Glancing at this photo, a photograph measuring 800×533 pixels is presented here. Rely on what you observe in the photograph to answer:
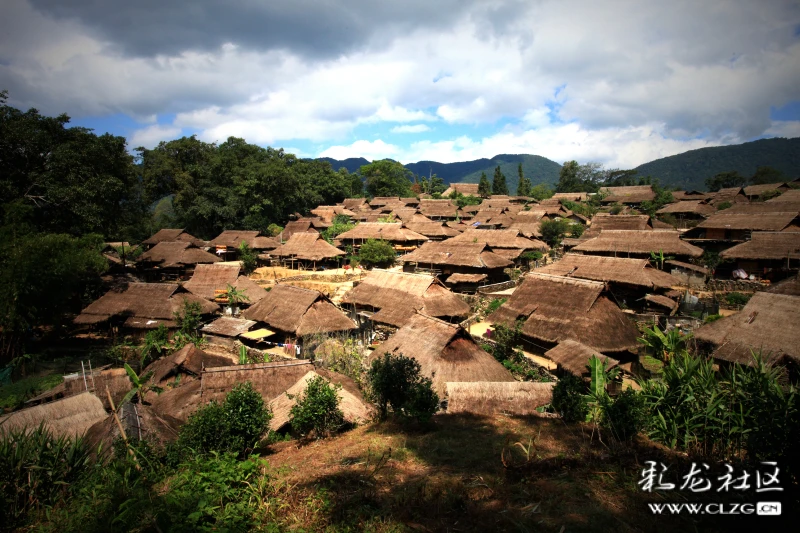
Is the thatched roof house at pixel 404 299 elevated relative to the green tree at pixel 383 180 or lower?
lower

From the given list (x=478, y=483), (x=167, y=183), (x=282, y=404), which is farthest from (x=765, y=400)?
(x=167, y=183)

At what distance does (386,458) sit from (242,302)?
20.0 m

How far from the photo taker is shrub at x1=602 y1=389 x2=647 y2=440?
23.3ft

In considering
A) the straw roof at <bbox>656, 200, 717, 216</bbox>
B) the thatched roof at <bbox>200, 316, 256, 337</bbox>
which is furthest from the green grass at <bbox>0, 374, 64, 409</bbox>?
the straw roof at <bbox>656, 200, 717, 216</bbox>

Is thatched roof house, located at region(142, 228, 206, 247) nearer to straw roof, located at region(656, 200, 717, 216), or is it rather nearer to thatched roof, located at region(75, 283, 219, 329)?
thatched roof, located at region(75, 283, 219, 329)

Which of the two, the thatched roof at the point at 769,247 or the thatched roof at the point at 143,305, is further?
the thatched roof at the point at 769,247

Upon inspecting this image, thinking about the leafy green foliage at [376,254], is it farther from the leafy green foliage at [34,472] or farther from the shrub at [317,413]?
the leafy green foliage at [34,472]

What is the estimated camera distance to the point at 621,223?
33.7m

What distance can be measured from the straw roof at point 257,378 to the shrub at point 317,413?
13.1ft

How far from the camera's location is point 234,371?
12.5 meters

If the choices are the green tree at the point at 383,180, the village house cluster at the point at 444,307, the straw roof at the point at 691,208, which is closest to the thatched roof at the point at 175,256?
the village house cluster at the point at 444,307

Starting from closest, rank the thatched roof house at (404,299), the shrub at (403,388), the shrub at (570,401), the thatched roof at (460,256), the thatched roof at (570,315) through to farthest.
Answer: the shrub at (403,388), the shrub at (570,401), the thatched roof at (570,315), the thatched roof house at (404,299), the thatched roof at (460,256)

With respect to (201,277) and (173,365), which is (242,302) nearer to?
(201,277)

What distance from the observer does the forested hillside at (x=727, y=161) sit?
4803 inches
